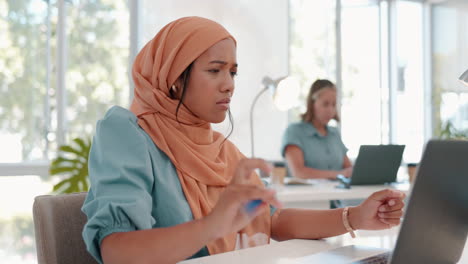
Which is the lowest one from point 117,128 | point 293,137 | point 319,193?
point 319,193

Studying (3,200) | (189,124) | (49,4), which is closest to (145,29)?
(49,4)

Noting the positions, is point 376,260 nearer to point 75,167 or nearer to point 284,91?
point 284,91

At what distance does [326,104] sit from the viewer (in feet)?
11.6

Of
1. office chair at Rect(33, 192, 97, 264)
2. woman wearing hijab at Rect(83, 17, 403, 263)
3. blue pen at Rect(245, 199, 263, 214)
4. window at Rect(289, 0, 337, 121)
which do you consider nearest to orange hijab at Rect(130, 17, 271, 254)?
woman wearing hijab at Rect(83, 17, 403, 263)

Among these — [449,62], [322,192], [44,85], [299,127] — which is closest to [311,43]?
[449,62]

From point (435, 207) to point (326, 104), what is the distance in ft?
8.83

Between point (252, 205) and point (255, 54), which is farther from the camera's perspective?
point (255, 54)

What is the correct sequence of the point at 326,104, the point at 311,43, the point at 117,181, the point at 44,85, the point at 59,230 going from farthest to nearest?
1. the point at 311,43
2. the point at 44,85
3. the point at 326,104
4. the point at 59,230
5. the point at 117,181

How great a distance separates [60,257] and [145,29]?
3.35 m

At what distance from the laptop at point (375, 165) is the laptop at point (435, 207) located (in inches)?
66.4

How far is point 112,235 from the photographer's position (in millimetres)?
1052

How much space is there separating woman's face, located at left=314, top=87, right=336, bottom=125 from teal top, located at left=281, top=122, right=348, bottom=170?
131 millimetres

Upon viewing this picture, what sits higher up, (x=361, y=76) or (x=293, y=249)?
(x=361, y=76)

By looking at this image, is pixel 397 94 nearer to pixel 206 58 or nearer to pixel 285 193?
pixel 285 193
